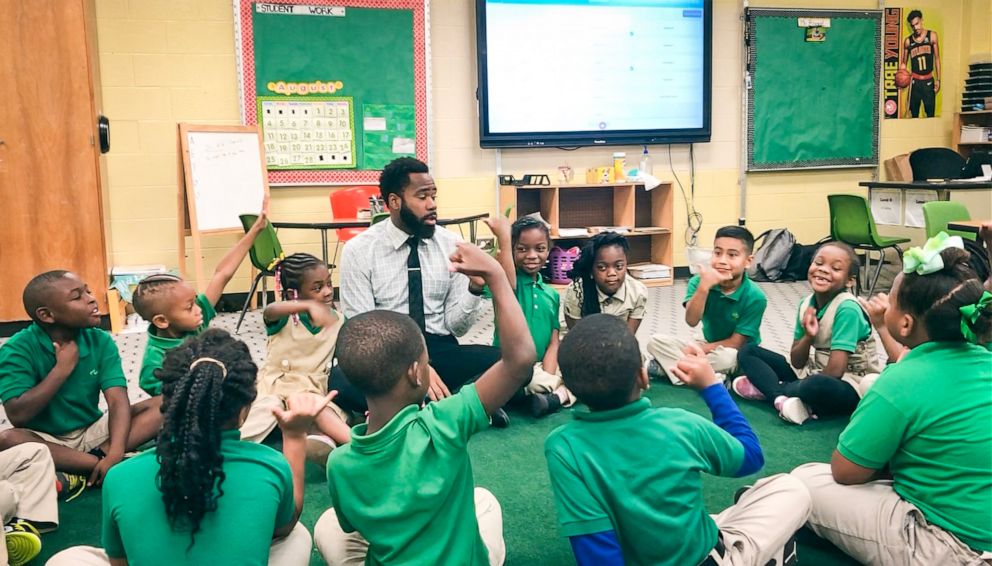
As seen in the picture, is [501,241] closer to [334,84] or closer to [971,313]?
[971,313]

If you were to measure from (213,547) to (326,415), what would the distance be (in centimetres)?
106

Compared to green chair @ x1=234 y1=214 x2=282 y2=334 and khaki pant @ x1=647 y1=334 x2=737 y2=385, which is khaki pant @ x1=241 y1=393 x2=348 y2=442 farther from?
green chair @ x1=234 y1=214 x2=282 y2=334

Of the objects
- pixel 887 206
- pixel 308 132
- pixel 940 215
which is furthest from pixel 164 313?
pixel 887 206

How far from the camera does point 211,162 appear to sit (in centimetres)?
521

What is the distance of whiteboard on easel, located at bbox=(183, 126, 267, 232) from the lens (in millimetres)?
5109

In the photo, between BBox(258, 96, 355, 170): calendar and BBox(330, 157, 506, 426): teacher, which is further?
BBox(258, 96, 355, 170): calendar

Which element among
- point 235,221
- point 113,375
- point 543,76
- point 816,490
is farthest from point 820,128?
point 113,375

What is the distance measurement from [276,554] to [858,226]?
5062mm

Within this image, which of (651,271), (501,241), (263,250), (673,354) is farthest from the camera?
(651,271)

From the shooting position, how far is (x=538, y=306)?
325 cm

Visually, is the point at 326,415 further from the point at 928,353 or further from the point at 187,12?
the point at 187,12

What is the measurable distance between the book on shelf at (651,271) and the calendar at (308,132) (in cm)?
231

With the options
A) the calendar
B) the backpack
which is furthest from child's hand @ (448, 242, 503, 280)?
the backpack

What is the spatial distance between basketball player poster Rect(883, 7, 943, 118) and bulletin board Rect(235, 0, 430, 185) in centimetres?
399
